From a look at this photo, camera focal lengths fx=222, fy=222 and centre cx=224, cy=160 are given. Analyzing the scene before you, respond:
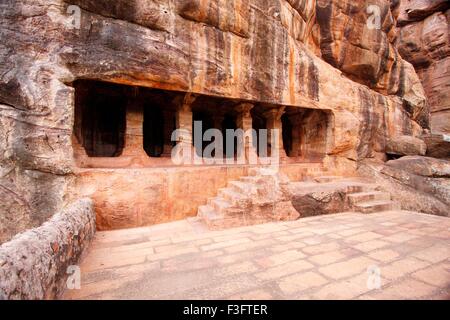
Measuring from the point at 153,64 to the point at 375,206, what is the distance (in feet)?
20.3

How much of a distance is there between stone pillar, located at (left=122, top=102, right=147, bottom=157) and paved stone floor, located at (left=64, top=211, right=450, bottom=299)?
106 inches

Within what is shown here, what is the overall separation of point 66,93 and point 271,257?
4.47 m

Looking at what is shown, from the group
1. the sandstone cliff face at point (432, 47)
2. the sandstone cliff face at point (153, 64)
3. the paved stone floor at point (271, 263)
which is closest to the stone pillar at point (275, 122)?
the sandstone cliff face at point (153, 64)

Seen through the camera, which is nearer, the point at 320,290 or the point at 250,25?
the point at 320,290

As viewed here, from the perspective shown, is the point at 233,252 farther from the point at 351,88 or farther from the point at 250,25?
the point at 351,88

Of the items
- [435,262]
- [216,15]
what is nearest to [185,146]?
[216,15]

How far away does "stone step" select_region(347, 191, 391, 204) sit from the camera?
561cm

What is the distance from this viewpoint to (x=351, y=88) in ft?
27.5

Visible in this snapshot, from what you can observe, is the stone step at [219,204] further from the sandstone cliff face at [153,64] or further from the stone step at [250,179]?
the sandstone cliff face at [153,64]

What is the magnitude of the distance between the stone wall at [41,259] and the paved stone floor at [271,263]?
26 centimetres

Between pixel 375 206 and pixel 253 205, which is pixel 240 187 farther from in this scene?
pixel 375 206

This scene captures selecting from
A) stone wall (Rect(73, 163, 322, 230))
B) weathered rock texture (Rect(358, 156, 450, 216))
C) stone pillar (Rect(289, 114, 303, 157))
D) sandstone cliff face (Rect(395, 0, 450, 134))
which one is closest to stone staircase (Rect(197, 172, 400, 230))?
stone wall (Rect(73, 163, 322, 230))

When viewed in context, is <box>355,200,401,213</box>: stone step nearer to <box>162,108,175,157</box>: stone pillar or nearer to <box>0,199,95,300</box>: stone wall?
<box>0,199,95,300</box>: stone wall

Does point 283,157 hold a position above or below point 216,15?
below
